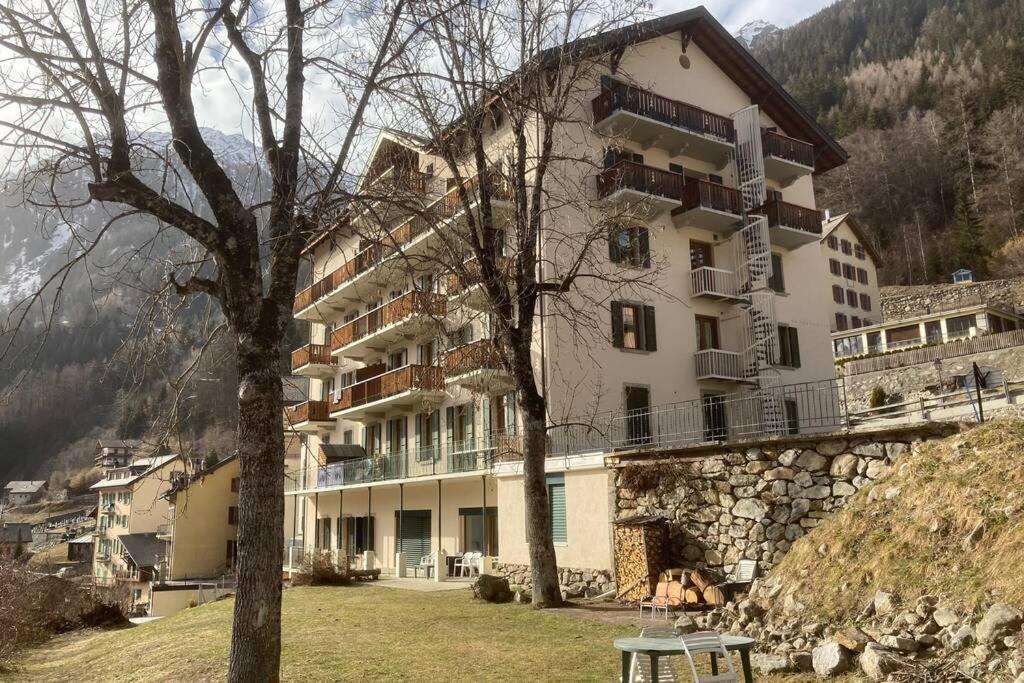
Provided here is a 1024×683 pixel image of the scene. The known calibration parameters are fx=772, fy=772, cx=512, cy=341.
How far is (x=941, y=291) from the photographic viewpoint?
2270 inches

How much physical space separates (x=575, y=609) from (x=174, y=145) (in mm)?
11069

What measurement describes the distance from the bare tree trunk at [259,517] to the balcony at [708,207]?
20871mm

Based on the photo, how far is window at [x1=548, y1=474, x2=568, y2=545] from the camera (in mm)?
19188

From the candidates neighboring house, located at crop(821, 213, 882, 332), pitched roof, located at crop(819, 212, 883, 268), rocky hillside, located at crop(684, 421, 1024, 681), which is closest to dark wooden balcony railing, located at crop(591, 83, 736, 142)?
rocky hillside, located at crop(684, 421, 1024, 681)

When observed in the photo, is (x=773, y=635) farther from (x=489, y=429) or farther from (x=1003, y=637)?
(x=489, y=429)

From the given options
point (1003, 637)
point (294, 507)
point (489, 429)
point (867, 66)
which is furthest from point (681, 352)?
point (867, 66)

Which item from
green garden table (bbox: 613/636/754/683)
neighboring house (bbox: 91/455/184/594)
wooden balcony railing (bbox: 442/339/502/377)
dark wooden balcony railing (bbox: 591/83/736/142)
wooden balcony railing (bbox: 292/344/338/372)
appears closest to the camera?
green garden table (bbox: 613/636/754/683)

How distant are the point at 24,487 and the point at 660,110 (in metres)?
115

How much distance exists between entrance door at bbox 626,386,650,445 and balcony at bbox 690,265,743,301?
4242 millimetres

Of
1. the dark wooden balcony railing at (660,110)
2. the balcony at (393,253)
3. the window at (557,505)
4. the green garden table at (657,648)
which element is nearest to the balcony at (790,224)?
the dark wooden balcony railing at (660,110)

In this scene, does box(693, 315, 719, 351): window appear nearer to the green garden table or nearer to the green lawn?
the green lawn

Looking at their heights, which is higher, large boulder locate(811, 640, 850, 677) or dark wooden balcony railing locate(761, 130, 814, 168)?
dark wooden balcony railing locate(761, 130, 814, 168)

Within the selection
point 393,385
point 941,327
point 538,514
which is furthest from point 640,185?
point 941,327

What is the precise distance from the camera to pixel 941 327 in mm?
50188
